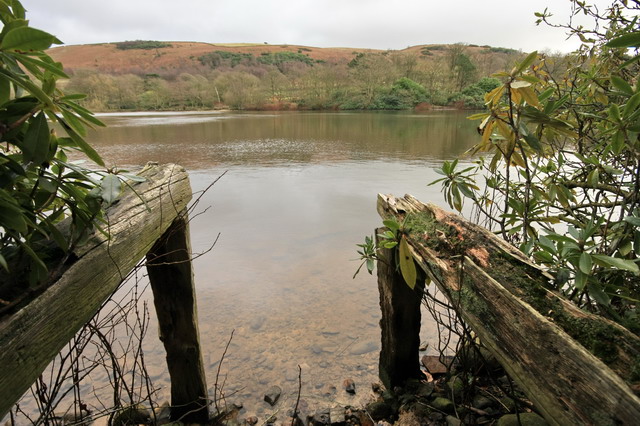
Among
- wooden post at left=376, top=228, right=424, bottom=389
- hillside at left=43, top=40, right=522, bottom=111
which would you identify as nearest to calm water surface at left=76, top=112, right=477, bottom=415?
wooden post at left=376, top=228, right=424, bottom=389

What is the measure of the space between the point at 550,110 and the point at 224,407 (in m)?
2.48

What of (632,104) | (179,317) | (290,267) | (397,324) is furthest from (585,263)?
(290,267)

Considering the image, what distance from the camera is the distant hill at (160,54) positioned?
50.7m

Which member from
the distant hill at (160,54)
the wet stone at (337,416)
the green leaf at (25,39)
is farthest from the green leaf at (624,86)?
the distant hill at (160,54)

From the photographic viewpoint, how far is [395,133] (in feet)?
47.2

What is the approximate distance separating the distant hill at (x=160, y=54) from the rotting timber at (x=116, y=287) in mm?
52294

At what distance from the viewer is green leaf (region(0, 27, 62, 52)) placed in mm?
622

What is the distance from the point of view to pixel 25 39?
640 millimetres

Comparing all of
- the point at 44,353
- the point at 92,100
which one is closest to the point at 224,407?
the point at 44,353

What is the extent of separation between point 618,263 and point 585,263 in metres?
0.08

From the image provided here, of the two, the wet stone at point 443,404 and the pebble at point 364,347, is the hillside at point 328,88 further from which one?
the wet stone at point 443,404

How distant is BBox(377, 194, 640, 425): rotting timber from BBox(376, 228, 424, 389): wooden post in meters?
0.54

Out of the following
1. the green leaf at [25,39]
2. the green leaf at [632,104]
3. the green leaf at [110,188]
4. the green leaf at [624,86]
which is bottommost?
the green leaf at [110,188]

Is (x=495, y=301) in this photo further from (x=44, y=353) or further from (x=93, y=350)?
(x=93, y=350)
